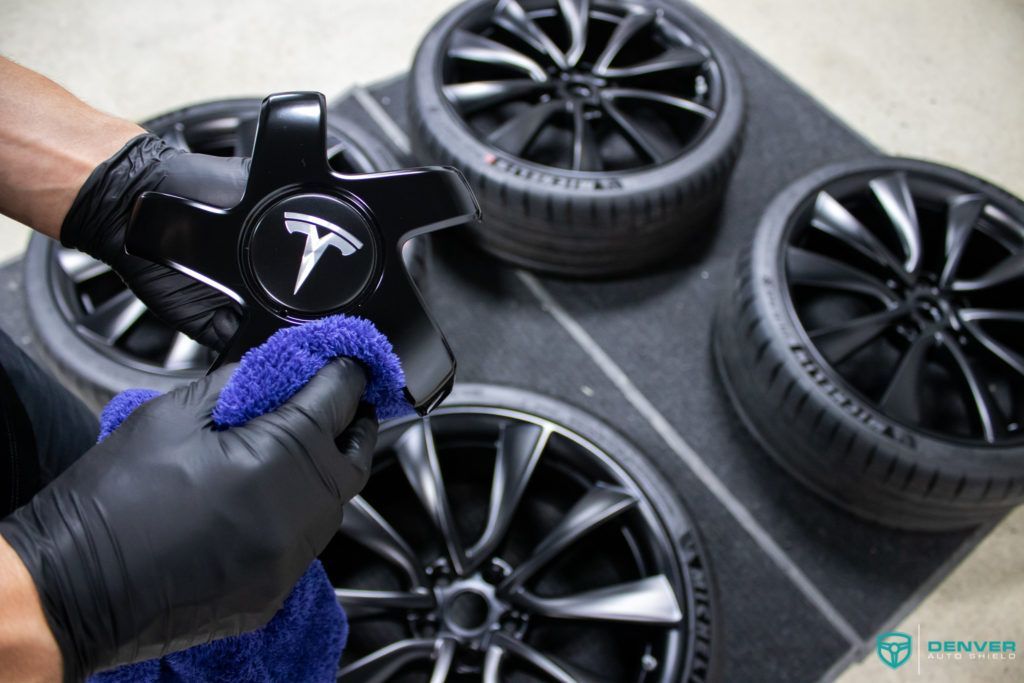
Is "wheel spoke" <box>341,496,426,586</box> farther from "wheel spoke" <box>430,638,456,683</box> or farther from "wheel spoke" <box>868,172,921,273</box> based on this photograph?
"wheel spoke" <box>868,172,921,273</box>

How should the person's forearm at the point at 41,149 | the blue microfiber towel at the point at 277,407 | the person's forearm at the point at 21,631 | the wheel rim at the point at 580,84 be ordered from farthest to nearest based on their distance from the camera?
1. the wheel rim at the point at 580,84
2. the person's forearm at the point at 41,149
3. the blue microfiber towel at the point at 277,407
4. the person's forearm at the point at 21,631

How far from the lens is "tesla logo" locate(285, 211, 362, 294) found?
32.6 inches

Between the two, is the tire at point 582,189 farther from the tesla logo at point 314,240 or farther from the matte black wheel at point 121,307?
the tesla logo at point 314,240

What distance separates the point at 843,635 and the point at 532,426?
2.24 ft

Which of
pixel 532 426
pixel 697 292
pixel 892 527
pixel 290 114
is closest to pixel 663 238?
pixel 697 292

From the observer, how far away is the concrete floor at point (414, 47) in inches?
82.4

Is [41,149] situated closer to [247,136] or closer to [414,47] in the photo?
[247,136]

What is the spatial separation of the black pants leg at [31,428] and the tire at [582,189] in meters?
0.85

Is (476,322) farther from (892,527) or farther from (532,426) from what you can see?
(892,527)

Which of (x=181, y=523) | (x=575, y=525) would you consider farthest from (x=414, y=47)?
(x=181, y=523)

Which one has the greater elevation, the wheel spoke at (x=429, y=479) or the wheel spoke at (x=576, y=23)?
the wheel spoke at (x=576, y=23)

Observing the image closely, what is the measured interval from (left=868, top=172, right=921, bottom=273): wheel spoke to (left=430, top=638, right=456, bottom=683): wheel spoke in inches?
42.8

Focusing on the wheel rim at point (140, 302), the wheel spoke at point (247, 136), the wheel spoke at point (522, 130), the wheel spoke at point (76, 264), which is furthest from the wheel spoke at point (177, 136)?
the wheel spoke at point (522, 130)

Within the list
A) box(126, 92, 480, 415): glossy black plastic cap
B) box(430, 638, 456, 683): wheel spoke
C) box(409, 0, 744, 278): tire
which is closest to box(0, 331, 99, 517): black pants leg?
box(126, 92, 480, 415): glossy black plastic cap
